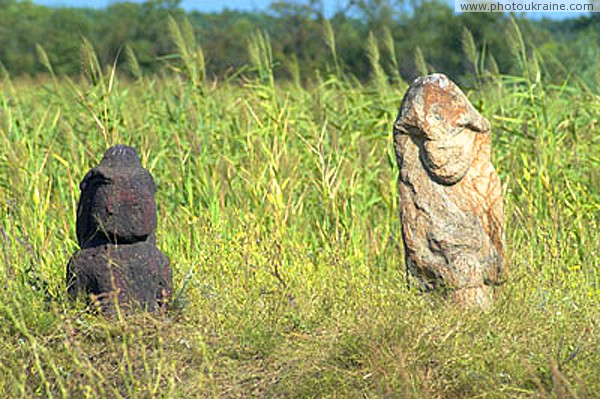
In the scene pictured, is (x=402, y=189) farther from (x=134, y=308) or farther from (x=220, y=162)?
(x=220, y=162)

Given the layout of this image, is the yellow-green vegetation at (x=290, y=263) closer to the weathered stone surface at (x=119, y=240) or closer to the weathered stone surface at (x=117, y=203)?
the weathered stone surface at (x=119, y=240)

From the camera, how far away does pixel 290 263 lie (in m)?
5.13

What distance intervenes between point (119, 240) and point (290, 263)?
137 centimetres

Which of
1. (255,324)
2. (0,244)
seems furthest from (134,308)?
(0,244)

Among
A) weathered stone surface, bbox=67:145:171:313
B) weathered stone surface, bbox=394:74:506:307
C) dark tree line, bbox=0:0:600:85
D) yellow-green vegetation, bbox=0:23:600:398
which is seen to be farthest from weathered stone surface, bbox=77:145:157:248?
dark tree line, bbox=0:0:600:85

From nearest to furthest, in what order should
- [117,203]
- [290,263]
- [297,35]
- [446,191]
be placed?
[117,203] < [446,191] < [290,263] < [297,35]

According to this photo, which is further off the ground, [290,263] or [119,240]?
[119,240]

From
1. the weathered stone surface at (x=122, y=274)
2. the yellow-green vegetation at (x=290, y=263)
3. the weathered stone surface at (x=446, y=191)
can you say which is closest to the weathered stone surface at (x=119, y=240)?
the weathered stone surface at (x=122, y=274)

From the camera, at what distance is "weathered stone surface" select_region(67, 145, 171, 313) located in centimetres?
396

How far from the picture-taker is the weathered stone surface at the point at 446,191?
4109 millimetres

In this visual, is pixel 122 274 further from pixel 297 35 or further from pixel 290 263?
pixel 297 35

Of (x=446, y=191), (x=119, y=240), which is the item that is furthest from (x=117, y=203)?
(x=446, y=191)

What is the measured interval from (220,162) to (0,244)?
161 cm

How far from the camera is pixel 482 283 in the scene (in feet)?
14.0
